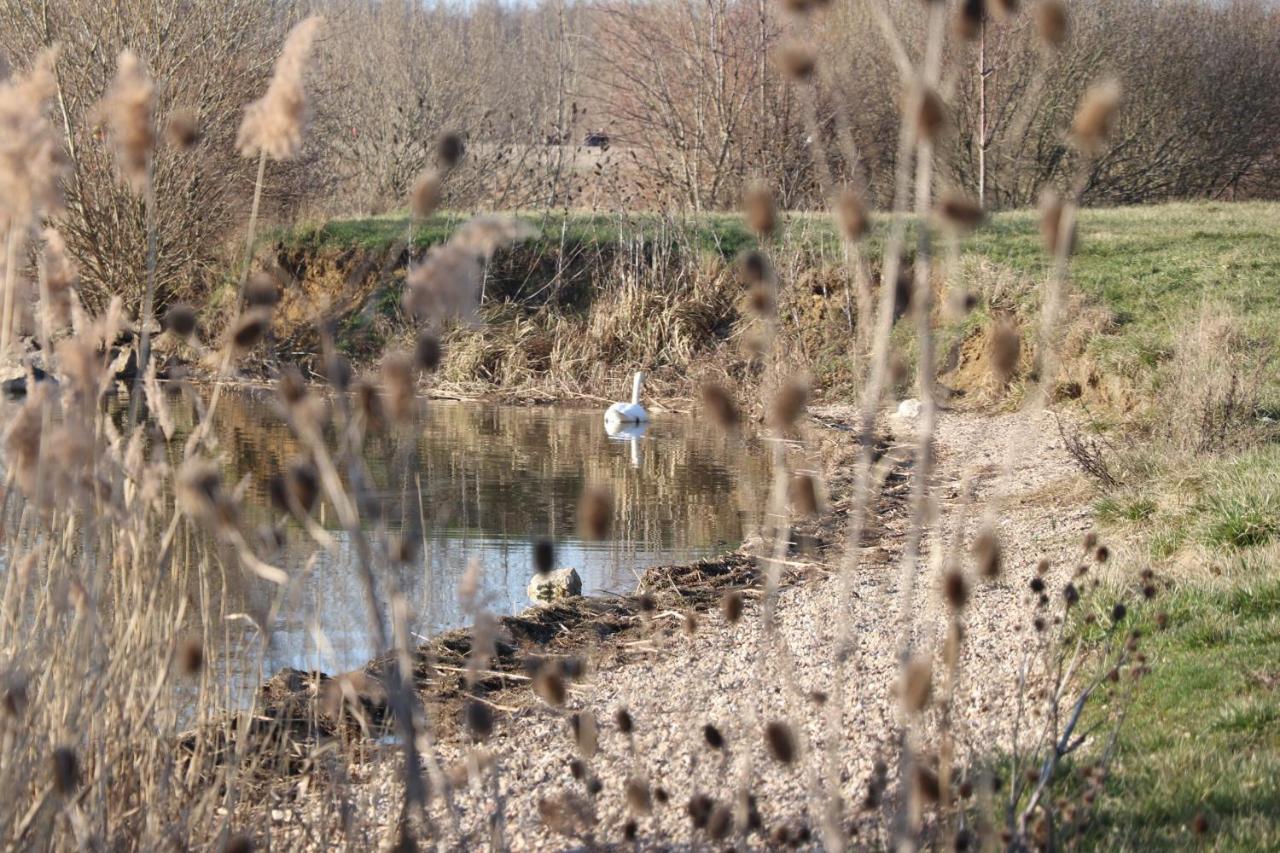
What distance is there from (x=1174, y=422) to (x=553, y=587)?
4405 millimetres

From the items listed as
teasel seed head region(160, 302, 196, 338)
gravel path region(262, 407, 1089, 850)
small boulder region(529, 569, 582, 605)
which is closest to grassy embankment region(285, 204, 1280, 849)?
gravel path region(262, 407, 1089, 850)

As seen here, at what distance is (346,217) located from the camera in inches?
864

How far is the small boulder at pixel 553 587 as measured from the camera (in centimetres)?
744

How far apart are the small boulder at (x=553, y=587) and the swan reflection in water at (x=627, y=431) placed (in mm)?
5678

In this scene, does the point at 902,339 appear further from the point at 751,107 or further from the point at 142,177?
the point at 142,177

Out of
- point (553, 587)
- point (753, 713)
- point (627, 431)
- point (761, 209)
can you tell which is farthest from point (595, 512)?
point (627, 431)

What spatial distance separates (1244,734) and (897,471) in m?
7.42

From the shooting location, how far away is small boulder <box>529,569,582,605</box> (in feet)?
24.4

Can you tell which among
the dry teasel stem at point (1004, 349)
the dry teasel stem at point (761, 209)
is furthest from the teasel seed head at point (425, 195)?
the dry teasel stem at point (1004, 349)

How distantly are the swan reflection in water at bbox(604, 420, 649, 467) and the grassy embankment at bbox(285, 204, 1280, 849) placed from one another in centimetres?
247

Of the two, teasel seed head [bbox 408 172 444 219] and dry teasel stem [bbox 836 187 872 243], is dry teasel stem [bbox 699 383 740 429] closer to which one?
dry teasel stem [bbox 836 187 872 243]

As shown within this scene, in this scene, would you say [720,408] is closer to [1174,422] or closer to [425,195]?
[425,195]

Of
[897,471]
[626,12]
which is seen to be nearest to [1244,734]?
[897,471]

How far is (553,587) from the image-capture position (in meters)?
7.48
